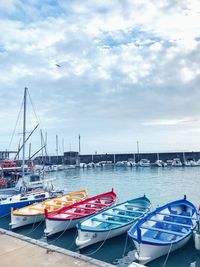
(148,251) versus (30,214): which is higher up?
(30,214)

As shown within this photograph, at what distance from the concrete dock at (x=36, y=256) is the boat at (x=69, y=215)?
12.6ft

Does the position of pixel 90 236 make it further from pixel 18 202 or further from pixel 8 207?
pixel 8 207

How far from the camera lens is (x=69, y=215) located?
1545cm

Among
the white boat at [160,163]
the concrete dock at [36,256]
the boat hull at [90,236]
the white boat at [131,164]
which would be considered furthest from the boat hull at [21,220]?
the white boat at [131,164]

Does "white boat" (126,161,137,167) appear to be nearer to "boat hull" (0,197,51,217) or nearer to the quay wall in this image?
the quay wall

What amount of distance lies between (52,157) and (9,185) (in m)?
66.4

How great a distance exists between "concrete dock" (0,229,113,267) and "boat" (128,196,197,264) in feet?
9.12

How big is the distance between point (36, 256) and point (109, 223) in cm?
549

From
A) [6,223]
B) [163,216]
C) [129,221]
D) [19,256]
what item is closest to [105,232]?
[129,221]

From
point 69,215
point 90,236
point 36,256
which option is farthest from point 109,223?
point 36,256

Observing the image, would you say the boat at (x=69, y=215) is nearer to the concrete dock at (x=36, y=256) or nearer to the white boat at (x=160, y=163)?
the concrete dock at (x=36, y=256)

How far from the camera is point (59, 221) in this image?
14.3 metres

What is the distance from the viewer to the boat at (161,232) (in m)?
10.5

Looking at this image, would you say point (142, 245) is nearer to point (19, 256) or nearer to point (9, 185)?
point (19, 256)
